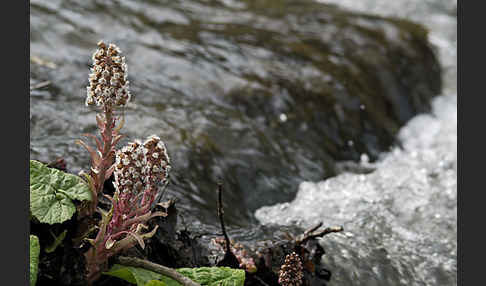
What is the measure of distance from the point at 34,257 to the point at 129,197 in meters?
0.39

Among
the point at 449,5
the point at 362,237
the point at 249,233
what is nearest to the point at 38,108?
the point at 249,233

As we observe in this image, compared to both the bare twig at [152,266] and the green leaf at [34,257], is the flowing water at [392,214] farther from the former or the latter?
the green leaf at [34,257]

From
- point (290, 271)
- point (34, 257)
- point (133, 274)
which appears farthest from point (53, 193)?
point (290, 271)

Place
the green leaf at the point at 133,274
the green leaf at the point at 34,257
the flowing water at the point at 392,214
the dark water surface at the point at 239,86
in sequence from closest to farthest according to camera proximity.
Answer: the green leaf at the point at 34,257 < the green leaf at the point at 133,274 < the flowing water at the point at 392,214 < the dark water surface at the point at 239,86

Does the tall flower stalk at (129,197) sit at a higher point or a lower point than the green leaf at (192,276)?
higher

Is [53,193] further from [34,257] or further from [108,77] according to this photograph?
[108,77]

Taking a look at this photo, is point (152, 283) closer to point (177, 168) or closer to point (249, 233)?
point (249, 233)

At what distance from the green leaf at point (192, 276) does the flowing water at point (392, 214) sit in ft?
3.39

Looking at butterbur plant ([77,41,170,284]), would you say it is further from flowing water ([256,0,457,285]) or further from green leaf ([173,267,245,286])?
flowing water ([256,0,457,285])

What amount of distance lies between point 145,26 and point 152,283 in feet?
15.8

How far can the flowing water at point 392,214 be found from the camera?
356cm

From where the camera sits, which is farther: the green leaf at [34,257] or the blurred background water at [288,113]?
the blurred background water at [288,113]

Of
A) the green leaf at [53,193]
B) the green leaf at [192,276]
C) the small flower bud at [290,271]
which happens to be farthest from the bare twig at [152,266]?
the small flower bud at [290,271]

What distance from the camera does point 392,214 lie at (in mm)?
4270
